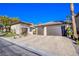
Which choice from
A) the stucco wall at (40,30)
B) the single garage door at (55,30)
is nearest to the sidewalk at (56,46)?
the single garage door at (55,30)

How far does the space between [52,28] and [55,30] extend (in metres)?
0.89

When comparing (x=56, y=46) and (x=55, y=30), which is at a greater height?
(x=55, y=30)

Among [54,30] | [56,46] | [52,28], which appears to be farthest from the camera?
[52,28]

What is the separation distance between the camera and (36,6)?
12242 mm

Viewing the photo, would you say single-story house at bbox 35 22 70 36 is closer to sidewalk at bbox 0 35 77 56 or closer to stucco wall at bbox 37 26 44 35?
stucco wall at bbox 37 26 44 35

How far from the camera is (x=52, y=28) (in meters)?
22.1

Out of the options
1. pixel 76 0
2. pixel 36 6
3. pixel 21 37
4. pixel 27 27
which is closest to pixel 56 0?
pixel 76 0

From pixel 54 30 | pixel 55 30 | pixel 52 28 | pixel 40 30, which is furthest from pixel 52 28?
pixel 40 30

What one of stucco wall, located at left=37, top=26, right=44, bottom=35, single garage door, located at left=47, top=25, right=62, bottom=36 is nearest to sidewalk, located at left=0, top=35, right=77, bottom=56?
single garage door, located at left=47, top=25, right=62, bottom=36

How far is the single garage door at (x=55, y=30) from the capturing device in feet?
67.5

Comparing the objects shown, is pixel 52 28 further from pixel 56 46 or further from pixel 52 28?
pixel 56 46

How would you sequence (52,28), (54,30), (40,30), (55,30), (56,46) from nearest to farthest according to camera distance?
(56,46)
(55,30)
(54,30)
(52,28)
(40,30)

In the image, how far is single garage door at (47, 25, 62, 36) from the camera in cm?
2057

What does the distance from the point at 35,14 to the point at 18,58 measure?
19.8 ft
